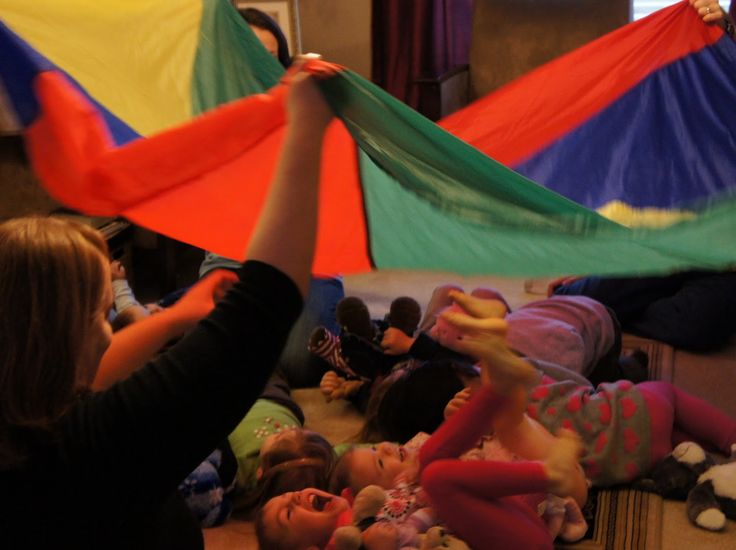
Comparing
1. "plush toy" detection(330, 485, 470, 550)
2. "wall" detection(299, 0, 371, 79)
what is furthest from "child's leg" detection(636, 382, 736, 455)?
"wall" detection(299, 0, 371, 79)

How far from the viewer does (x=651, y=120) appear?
170 cm

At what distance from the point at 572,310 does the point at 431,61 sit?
209cm

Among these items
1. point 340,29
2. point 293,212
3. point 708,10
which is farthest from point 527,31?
point 293,212

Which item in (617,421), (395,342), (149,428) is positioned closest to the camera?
(149,428)

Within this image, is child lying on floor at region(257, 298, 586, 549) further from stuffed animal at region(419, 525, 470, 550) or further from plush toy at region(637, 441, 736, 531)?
plush toy at region(637, 441, 736, 531)

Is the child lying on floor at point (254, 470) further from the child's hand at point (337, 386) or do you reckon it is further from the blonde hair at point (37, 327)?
the blonde hair at point (37, 327)

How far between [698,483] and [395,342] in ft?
2.14

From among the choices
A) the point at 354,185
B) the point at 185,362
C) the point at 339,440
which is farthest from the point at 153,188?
the point at 339,440

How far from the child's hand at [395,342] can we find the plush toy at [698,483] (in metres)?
0.54

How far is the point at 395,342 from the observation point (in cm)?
194

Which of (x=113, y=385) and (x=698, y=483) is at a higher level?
(x=113, y=385)

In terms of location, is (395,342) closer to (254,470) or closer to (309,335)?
(309,335)

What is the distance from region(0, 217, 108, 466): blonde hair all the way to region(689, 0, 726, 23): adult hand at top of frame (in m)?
1.45

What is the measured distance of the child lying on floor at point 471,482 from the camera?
43.3 inches
